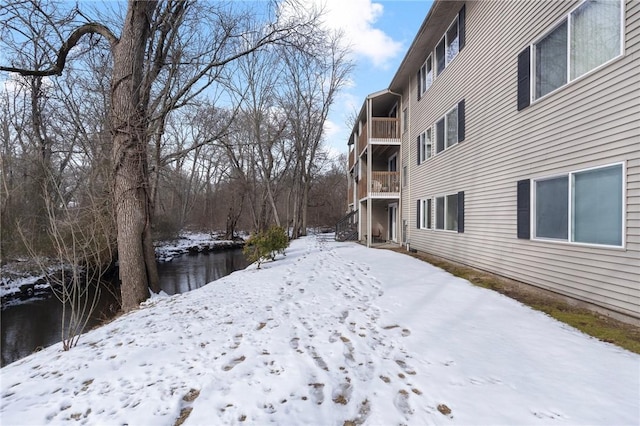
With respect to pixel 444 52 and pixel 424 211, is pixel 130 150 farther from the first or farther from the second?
pixel 444 52

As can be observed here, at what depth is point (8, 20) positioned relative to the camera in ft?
21.5

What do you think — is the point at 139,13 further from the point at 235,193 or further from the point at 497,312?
the point at 235,193

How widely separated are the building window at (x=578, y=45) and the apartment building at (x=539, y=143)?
0.02 m

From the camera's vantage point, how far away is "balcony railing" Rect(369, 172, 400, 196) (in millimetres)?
14445

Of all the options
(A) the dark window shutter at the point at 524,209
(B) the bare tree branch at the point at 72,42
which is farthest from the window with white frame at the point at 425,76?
(B) the bare tree branch at the point at 72,42

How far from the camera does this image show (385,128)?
48.8 feet

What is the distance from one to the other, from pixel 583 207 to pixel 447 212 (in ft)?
16.6

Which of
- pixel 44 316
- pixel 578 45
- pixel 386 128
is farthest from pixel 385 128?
pixel 44 316

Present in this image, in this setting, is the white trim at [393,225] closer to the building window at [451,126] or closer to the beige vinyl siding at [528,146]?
the beige vinyl siding at [528,146]

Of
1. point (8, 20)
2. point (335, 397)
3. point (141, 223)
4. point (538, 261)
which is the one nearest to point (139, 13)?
point (8, 20)

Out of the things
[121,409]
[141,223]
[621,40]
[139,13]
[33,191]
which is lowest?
[121,409]

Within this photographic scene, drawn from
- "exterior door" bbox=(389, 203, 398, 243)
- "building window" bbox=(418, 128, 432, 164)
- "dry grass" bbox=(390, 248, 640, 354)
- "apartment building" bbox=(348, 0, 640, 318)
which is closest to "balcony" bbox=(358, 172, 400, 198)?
"exterior door" bbox=(389, 203, 398, 243)

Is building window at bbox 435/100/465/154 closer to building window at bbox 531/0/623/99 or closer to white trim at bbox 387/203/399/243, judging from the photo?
building window at bbox 531/0/623/99

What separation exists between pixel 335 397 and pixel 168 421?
4.26 feet
